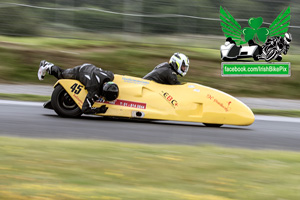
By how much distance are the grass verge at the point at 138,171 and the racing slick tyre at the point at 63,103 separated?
7.94 feet

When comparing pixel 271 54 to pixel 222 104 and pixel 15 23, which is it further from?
pixel 15 23

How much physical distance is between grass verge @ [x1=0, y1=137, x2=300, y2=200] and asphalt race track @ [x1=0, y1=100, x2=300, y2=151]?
82 centimetres

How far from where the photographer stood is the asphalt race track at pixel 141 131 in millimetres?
7449

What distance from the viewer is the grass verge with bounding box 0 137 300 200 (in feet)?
14.2

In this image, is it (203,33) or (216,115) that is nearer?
(216,115)

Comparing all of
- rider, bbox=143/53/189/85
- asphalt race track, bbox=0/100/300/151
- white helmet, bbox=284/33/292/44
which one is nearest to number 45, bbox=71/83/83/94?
asphalt race track, bbox=0/100/300/151

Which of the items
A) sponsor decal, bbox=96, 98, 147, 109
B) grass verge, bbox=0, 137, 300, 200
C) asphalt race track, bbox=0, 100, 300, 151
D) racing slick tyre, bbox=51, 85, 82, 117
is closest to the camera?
grass verge, bbox=0, 137, 300, 200

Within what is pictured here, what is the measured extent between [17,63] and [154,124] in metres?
7.73

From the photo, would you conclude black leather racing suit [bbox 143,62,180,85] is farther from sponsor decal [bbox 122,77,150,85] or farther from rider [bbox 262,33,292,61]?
rider [bbox 262,33,292,61]

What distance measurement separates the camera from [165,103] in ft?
28.8

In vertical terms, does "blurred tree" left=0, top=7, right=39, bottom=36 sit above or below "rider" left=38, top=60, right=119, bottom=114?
above

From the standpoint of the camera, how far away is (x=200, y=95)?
28.9 feet

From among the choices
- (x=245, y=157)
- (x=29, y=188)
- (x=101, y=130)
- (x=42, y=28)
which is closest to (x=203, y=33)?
(x=42, y=28)

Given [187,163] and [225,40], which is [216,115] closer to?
[187,163]
